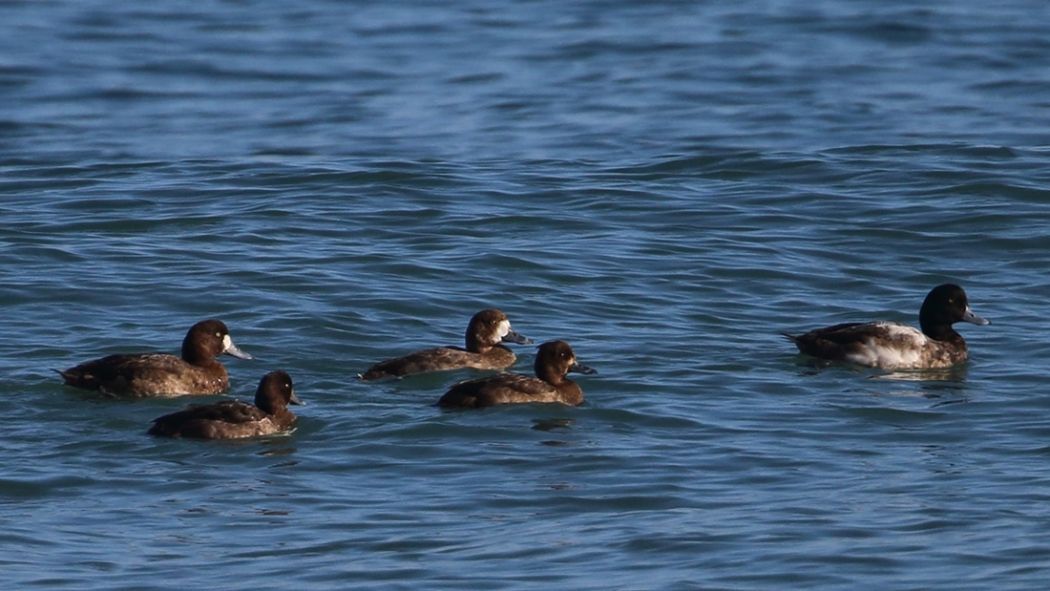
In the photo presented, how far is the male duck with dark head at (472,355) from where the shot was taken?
609 inches

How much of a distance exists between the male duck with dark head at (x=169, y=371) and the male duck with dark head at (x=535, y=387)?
1921 millimetres

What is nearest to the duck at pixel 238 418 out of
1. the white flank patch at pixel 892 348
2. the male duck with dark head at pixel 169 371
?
the male duck with dark head at pixel 169 371

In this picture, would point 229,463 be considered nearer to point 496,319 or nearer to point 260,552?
point 260,552

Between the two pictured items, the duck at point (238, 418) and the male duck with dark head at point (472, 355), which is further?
the male duck with dark head at point (472, 355)

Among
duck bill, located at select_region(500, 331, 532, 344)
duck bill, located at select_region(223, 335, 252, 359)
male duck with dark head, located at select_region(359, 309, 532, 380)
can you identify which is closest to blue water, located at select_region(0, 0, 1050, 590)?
male duck with dark head, located at select_region(359, 309, 532, 380)

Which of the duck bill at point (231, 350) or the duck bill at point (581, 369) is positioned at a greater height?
the duck bill at point (231, 350)

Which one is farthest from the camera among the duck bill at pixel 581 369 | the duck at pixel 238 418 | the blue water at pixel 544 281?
the duck bill at pixel 581 369

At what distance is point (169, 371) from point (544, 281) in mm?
4914

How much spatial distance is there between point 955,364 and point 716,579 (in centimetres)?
585

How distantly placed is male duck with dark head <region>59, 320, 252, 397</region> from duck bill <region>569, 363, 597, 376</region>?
2582mm

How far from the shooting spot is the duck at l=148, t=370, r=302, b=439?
13891mm

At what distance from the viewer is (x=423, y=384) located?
51.0 ft

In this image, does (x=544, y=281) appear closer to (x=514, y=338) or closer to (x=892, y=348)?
(x=514, y=338)

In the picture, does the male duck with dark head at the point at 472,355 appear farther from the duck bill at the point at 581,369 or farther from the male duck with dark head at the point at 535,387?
the duck bill at the point at 581,369
